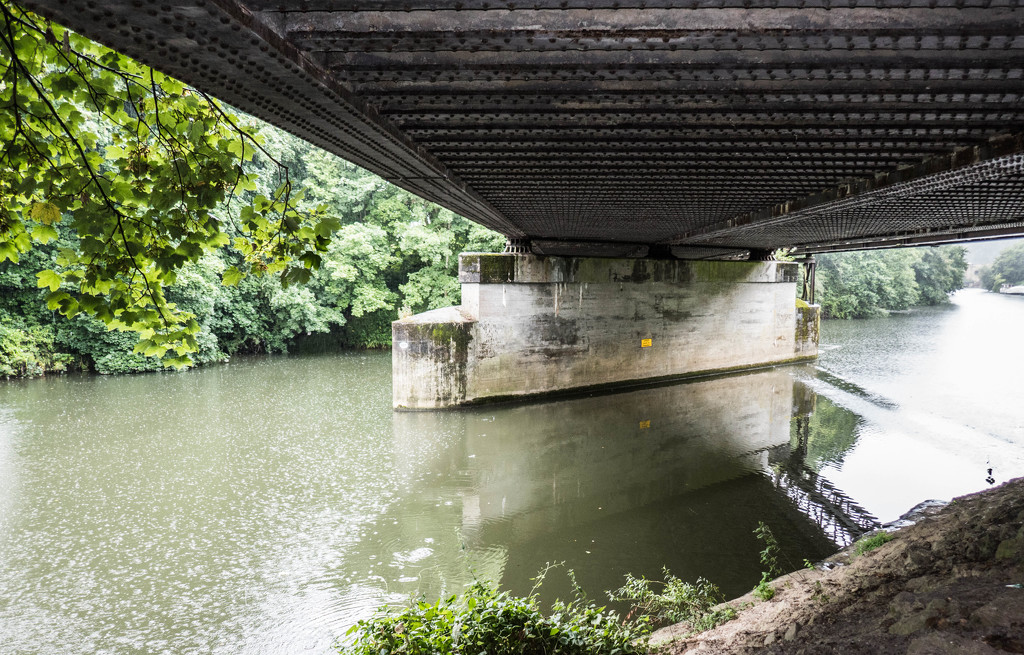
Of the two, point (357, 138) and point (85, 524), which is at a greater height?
point (357, 138)

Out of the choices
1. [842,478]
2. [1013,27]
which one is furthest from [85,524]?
[842,478]

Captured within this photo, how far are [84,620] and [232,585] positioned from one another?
4.57ft

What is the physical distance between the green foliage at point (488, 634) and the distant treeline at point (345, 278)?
16.4 meters

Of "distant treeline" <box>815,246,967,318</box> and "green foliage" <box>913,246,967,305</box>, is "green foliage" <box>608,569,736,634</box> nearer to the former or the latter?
"distant treeline" <box>815,246,967,318</box>

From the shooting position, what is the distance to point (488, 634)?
362cm

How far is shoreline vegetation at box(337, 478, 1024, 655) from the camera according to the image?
3039 millimetres

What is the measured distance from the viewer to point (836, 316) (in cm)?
3897

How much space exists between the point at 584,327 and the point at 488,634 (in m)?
12.5

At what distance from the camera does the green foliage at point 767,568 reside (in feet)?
16.6

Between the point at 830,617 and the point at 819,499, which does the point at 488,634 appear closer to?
the point at 830,617

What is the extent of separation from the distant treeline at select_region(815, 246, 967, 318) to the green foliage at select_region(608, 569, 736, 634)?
38.0m

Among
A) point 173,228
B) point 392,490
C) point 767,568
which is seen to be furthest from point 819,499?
point 173,228

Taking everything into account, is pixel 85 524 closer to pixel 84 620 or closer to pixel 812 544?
pixel 84 620

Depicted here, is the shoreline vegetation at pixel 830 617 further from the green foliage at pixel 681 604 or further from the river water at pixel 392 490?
the river water at pixel 392 490
